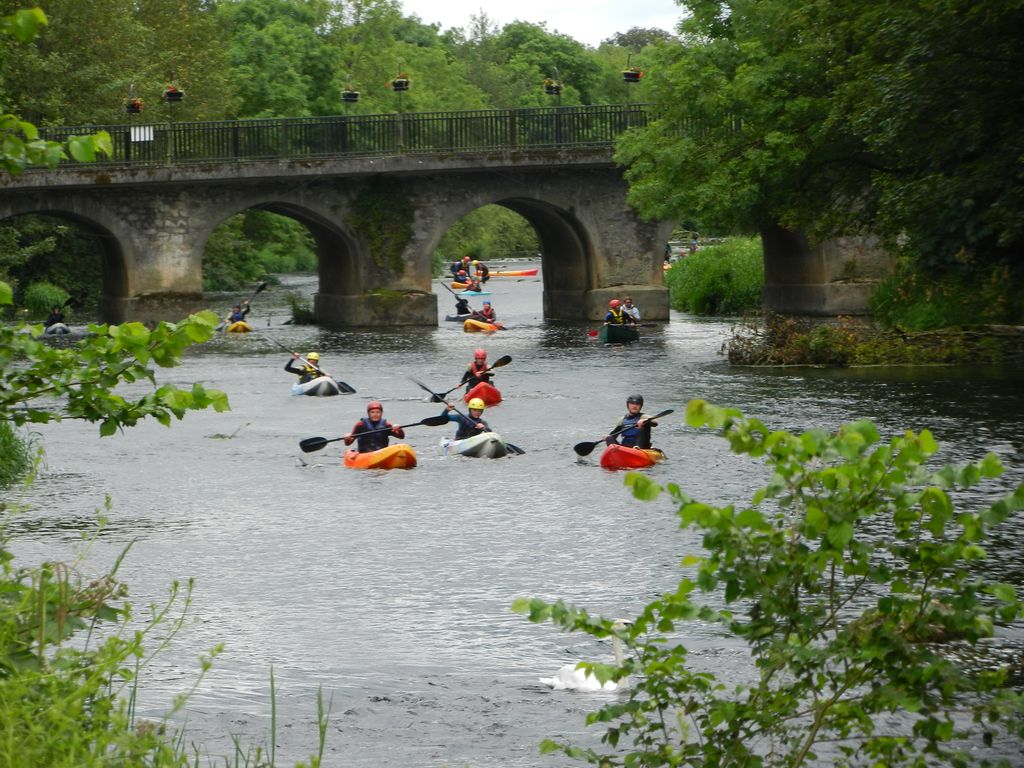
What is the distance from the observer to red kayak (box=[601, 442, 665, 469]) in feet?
65.6

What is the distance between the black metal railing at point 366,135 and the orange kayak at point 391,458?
73.3ft

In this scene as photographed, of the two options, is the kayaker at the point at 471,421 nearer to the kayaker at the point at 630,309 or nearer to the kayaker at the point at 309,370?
the kayaker at the point at 309,370

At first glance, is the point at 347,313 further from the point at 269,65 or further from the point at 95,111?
the point at 269,65

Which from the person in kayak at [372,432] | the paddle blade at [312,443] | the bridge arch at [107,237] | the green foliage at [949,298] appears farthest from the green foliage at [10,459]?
the bridge arch at [107,237]

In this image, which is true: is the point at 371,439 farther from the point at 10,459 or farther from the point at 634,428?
the point at 10,459

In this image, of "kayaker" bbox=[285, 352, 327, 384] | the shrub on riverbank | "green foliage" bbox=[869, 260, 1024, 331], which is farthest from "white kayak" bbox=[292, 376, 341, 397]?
"green foliage" bbox=[869, 260, 1024, 331]

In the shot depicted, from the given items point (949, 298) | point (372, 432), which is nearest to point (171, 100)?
point (949, 298)

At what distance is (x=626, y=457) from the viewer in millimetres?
20016

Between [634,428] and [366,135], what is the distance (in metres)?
24.9

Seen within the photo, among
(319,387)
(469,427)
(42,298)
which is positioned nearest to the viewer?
(469,427)

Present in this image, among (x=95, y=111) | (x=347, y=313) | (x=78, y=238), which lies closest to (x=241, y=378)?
(x=347, y=313)

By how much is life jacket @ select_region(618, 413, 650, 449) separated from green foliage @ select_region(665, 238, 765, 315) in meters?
26.5

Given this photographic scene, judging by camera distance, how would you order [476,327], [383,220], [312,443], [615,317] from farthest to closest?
[383,220]
[476,327]
[615,317]
[312,443]

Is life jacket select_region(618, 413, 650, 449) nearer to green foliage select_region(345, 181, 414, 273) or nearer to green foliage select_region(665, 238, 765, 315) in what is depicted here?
green foliage select_region(345, 181, 414, 273)
